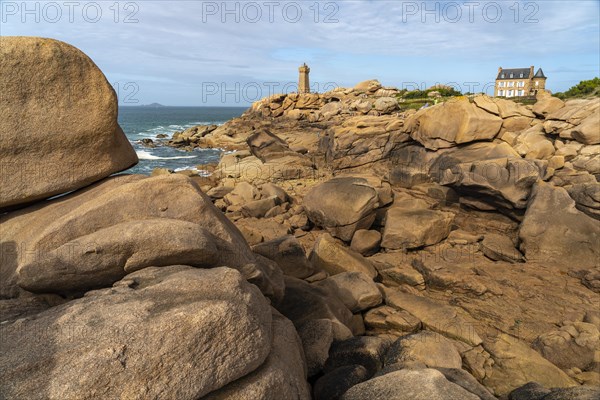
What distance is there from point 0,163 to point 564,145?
2379 centimetres

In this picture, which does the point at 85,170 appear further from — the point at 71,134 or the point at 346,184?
the point at 346,184

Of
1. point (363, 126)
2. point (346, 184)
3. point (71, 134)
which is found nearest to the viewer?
point (71, 134)

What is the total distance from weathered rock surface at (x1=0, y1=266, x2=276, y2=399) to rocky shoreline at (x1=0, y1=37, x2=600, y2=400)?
0.02 meters

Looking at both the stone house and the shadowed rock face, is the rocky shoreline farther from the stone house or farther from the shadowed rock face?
the stone house

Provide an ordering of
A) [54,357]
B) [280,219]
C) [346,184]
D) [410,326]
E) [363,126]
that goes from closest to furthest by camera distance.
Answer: [54,357] < [410,326] < [346,184] < [280,219] < [363,126]

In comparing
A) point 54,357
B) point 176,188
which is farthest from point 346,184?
point 54,357

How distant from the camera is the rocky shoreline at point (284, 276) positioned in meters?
4.91

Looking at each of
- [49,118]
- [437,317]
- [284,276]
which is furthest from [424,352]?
[49,118]

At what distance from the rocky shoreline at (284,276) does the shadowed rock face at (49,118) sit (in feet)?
0.11

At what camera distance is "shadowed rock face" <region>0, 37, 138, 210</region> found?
7.30 metres

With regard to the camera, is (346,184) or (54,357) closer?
(54,357)

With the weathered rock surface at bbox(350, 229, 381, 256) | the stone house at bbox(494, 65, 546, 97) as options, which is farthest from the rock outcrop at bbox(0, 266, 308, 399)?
the stone house at bbox(494, 65, 546, 97)

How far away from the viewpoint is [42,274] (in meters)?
6.30

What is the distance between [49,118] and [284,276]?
21.5 ft
